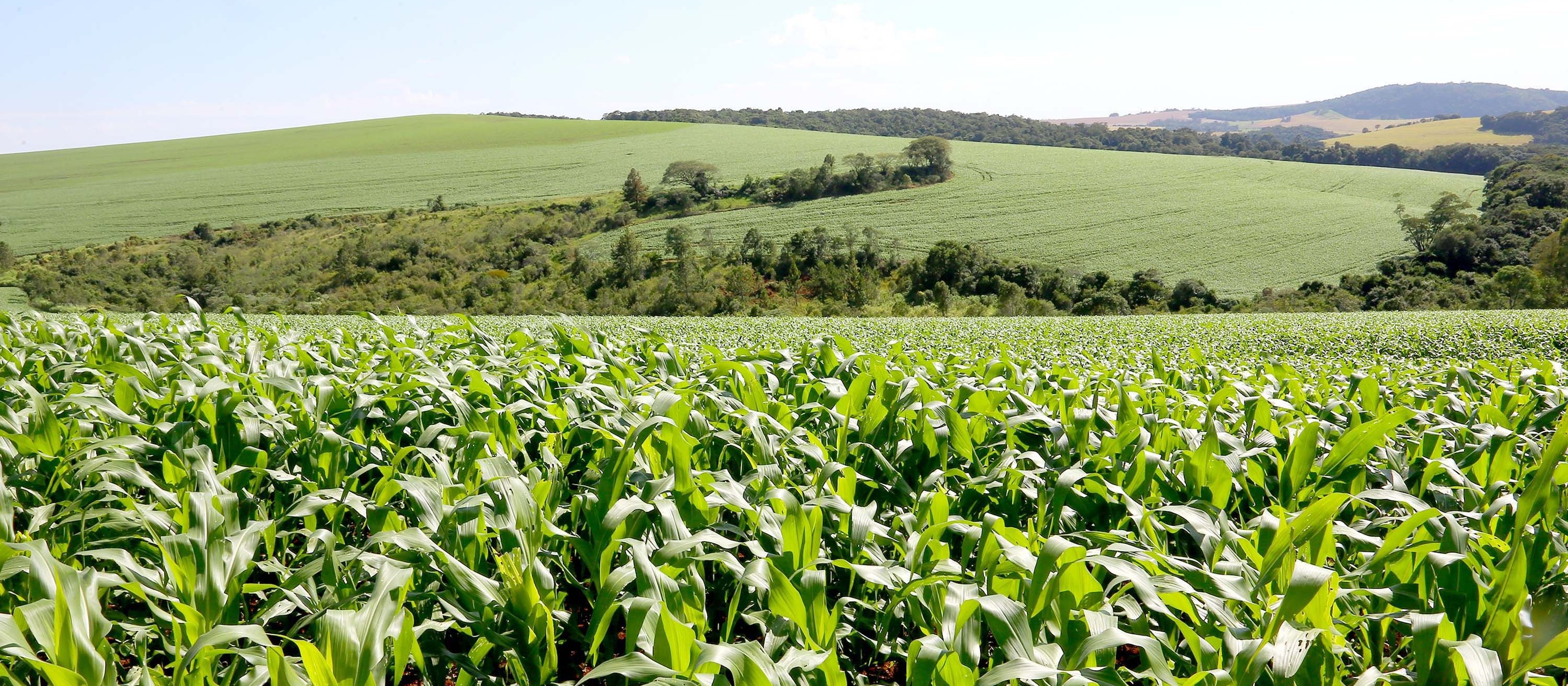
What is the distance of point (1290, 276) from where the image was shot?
139 feet

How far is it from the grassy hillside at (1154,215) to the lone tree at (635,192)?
435 cm

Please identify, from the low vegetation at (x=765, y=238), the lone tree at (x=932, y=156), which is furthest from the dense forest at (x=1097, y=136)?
the lone tree at (x=932, y=156)

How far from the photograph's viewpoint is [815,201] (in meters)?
61.4

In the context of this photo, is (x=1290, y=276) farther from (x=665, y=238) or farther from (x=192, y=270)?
(x=192, y=270)

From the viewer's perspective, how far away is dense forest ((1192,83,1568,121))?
159000 mm

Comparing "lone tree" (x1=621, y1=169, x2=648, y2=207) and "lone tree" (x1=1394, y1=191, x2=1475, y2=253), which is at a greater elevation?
"lone tree" (x1=621, y1=169, x2=648, y2=207)

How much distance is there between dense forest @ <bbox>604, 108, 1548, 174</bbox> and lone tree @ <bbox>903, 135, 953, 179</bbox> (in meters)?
29.7

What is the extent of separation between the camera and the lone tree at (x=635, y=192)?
6109cm

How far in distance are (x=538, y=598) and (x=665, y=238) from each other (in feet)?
175

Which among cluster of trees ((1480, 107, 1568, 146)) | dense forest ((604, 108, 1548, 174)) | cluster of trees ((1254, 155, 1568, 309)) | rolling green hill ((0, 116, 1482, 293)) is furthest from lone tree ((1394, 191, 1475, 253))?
cluster of trees ((1480, 107, 1568, 146))

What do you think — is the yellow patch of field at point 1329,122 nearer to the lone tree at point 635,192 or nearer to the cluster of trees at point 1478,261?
the cluster of trees at point 1478,261

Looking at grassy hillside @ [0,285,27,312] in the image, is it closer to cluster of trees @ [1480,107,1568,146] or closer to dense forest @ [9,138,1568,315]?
dense forest @ [9,138,1568,315]

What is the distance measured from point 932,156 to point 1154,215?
65.6ft

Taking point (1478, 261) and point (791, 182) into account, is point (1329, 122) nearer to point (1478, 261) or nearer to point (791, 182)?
point (1478, 261)
